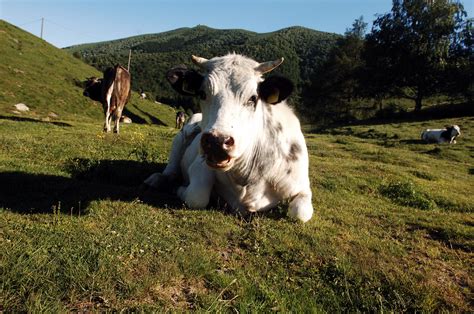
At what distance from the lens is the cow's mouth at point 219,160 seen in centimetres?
488

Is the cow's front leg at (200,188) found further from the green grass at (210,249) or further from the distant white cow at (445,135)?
the distant white cow at (445,135)

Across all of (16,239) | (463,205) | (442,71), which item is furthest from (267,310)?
(442,71)

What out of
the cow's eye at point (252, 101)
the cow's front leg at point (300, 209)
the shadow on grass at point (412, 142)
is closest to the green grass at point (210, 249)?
the cow's front leg at point (300, 209)

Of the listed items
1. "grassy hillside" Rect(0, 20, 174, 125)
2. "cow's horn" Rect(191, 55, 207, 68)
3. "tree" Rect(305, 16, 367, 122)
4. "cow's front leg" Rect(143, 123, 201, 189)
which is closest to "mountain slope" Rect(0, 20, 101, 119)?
"grassy hillside" Rect(0, 20, 174, 125)

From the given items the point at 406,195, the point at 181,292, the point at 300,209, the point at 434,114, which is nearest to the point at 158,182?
the point at 300,209

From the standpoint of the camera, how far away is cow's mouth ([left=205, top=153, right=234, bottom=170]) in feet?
→ 16.0

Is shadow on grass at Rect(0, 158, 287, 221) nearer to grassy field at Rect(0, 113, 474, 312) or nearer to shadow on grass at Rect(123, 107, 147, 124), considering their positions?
grassy field at Rect(0, 113, 474, 312)

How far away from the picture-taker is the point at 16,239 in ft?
13.8

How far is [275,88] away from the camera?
584 centimetres

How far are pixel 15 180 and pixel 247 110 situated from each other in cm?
409

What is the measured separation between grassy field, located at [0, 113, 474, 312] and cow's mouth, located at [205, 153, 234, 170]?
85 centimetres

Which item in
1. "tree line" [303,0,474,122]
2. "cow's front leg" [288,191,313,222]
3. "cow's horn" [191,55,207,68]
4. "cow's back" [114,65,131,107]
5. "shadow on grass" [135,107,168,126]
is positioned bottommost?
"shadow on grass" [135,107,168,126]

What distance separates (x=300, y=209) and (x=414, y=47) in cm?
4905

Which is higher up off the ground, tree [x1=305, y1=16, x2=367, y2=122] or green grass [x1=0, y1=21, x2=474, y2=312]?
tree [x1=305, y1=16, x2=367, y2=122]
